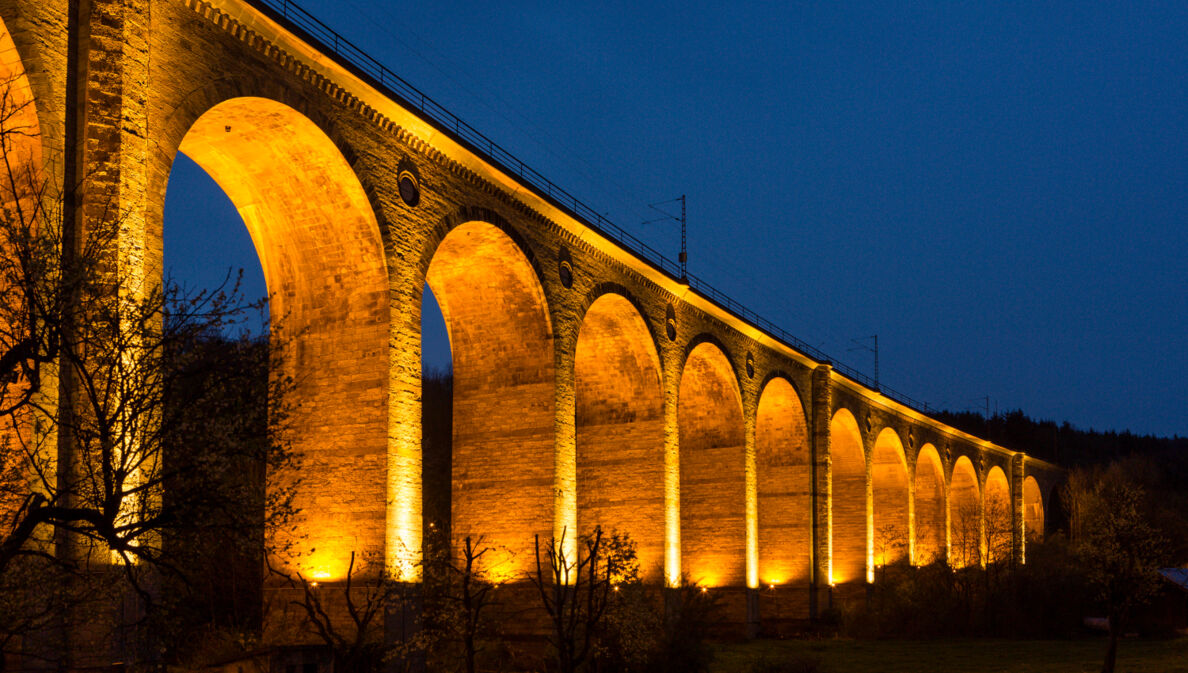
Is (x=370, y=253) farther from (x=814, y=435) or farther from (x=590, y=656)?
(x=814, y=435)

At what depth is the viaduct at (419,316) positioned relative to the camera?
12523mm

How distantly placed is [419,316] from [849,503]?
89.6 feet

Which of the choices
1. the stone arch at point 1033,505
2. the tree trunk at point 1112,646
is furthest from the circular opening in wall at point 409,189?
the stone arch at point 1033,505

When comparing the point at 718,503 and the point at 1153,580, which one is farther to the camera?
the point at 718,503

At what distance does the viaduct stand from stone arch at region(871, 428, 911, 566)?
32.1ft

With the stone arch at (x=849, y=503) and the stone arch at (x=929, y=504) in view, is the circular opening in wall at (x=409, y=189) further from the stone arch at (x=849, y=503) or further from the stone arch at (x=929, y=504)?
the stone arch at (x=929, y=504)

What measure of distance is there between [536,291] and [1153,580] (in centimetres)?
1605

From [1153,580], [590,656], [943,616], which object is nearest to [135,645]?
[590,656]

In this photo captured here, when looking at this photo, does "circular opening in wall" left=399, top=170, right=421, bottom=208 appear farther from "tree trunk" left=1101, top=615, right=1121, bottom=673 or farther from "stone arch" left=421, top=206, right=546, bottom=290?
"tree trunk" left=1101, top=615, right=1121, bottom=673

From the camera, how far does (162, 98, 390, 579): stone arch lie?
1658 cm

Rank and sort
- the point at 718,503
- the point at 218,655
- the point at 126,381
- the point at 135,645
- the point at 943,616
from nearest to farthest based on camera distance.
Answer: the point at 126,381
the point at 135,645
the point at 218,655
the point at 718,503
the point at 943,616

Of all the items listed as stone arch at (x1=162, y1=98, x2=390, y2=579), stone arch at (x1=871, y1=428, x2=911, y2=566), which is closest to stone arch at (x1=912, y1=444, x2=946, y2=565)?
stone arch at (x1=871, y1=428, x2=911, y2=566)

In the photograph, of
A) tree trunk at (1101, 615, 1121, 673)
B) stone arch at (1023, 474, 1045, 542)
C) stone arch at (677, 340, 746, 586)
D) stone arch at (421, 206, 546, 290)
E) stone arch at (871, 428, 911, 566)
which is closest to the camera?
stone arch at (421, 206, 546, 290)

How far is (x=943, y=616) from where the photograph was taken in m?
36.4
